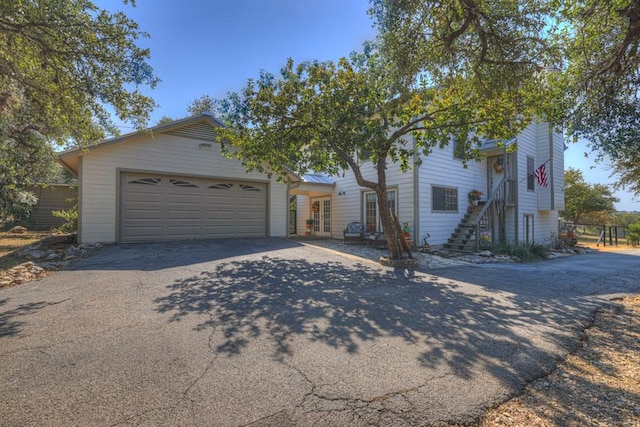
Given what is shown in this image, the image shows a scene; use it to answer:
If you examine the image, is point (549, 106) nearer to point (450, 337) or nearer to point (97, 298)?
point (450, 337)

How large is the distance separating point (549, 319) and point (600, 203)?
3051cm

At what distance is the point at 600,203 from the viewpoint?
2655 centimetres

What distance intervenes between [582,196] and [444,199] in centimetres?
2123

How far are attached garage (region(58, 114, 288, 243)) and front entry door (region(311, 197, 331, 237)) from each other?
442 cm

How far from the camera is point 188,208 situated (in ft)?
35.2

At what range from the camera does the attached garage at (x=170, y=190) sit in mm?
9383

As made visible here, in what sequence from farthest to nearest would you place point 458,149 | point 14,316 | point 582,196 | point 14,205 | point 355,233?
point 582,196, point 14,205, point 355,233, point 458,149, point 14,316

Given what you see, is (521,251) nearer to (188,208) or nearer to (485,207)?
(485,207)

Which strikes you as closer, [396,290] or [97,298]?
[97,298]

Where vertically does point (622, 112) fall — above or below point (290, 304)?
above

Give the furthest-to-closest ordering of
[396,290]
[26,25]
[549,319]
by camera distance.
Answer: [396,290] → [26,25] → [549,319]

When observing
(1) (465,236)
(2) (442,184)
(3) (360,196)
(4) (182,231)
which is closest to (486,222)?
(1) (465,236)

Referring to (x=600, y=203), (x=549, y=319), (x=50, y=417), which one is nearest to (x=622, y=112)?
(x=549, y=319)

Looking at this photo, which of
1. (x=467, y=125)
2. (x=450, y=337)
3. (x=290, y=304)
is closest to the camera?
(x=450, y=337)
